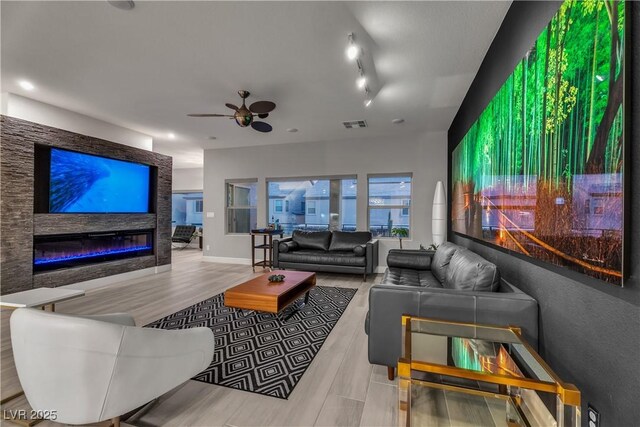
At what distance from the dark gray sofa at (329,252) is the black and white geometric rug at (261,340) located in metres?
0.99

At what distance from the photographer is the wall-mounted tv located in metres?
3.86

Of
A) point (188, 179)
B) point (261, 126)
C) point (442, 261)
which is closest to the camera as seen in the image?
point (442, 261)

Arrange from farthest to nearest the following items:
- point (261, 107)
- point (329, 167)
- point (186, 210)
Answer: point (186, 210) < point (329, 167) < point (261, 107)

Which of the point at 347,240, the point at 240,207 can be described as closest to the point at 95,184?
the point at 240,207

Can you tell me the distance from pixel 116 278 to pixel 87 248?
26.6 inches

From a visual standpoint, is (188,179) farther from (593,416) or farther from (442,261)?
(593,416)

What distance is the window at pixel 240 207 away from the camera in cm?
665

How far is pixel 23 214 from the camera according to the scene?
11.6 feet

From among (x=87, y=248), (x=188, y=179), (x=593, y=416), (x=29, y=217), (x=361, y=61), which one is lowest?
(x=593, y=416)

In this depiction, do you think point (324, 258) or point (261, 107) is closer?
point (261, 107)

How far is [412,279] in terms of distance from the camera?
297 cm

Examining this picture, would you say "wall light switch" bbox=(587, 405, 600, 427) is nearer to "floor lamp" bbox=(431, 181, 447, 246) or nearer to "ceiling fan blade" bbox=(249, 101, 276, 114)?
"ceiling fan blade" bbox=(249, 101, 276, 114)

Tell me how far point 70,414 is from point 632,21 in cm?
284

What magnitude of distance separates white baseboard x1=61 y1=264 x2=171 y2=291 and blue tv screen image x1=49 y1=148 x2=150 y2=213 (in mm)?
1132
